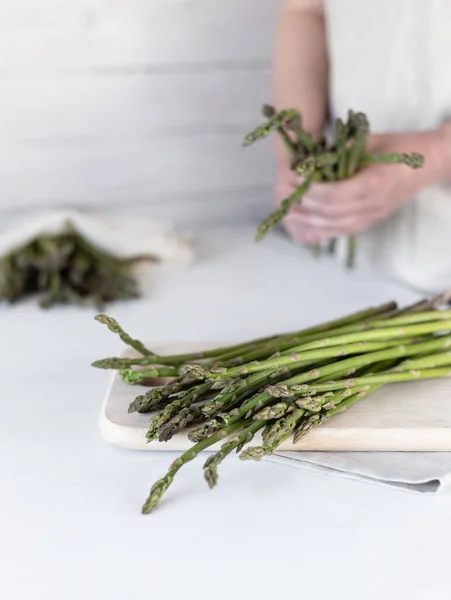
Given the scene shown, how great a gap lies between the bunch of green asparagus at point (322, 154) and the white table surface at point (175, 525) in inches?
12.6

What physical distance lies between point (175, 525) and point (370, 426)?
0.22 meters

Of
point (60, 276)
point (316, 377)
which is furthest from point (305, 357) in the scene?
point (60, 276)

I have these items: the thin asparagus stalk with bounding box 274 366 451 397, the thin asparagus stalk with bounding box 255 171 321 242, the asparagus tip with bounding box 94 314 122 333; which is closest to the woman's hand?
the thin asparagus stalk with bounding box 255 171 321 242

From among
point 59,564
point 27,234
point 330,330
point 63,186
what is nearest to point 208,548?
point 59,564

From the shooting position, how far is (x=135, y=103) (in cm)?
158

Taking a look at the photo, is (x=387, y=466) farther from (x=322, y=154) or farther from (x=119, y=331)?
(x=322, y=154)

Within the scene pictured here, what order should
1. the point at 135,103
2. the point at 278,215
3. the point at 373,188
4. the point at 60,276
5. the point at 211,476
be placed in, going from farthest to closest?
the point at 135,103
the point at 60,276
the point at 373,188
the point at 278,215
the point at 211,476

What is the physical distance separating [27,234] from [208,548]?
2.45ft

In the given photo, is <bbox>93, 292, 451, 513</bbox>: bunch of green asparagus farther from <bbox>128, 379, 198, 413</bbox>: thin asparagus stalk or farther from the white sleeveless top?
the white sleeveless top

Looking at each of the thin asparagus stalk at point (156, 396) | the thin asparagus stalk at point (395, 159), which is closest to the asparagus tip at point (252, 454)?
the thin asparagus stalk at point (156, 396)

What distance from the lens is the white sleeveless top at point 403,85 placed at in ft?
3.86

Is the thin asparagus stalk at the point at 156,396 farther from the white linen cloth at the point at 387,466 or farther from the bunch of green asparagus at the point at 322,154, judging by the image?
the bunch of green asparagus at the point at 322,154

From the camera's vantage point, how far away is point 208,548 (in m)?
0.68

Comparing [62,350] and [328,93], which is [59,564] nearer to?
[62,350]
